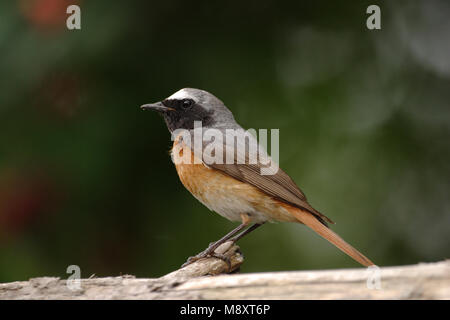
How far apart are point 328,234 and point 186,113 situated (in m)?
1.73

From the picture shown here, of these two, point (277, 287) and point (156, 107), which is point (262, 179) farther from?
point (277, 287)

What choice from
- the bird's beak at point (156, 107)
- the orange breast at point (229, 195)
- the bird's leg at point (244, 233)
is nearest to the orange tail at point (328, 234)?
the orange breast at point (229, 195)

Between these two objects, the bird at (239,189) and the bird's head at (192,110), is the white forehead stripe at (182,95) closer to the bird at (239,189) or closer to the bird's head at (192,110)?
the bird's head at (192,110)

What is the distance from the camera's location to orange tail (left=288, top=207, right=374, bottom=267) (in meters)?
3.84

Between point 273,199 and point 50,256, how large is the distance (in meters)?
2.08

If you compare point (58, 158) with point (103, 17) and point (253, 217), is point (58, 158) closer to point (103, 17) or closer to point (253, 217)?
point (103, 17)

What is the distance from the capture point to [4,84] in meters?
4.93

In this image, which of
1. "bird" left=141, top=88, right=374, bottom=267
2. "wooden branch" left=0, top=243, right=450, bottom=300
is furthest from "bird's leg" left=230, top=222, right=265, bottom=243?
"wooden branch" left=0, top=243, right=450, bottom=300

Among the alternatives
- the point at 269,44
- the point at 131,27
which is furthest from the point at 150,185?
the point at 269,44

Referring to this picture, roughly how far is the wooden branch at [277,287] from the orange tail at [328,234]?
0.64 meters

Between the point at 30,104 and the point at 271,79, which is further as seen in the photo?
the point at 271,79

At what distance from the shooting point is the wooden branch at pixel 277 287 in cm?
296

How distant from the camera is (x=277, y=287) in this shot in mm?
3137

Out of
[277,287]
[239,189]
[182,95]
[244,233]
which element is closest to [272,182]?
[239,189]
